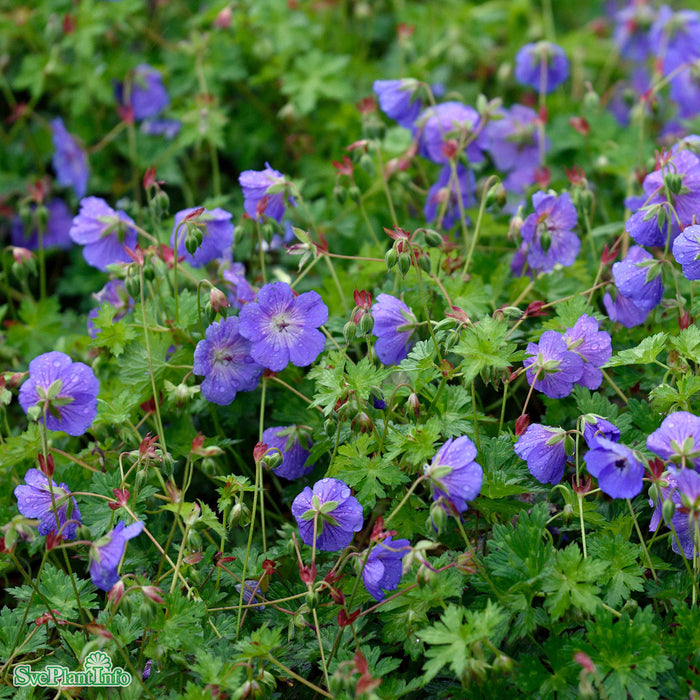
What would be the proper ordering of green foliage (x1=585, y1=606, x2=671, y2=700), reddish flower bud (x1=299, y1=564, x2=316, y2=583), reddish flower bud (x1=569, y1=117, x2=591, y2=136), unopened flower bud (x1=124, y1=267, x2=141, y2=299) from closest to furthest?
1. green foliage (x1=585, y1=606, x2=671, y2=700)
2. reddish flower bud (x1=299, y1=564, x2=316, y2=583)
3. unopened flower bud (x1=124, y1=267, x2=141, y2=299)
4. reddish flower bud (x1=569, y1=117, x2=591, y2=136)

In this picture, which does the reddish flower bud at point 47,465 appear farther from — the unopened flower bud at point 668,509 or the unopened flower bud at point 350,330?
the unopened flower bud at point 668,509

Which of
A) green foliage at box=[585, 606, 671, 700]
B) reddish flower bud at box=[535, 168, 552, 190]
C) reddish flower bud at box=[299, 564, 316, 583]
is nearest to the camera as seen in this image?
green foliage at box=[585, 606, 671, 700]

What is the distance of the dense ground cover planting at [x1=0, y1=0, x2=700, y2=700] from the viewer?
1470mm

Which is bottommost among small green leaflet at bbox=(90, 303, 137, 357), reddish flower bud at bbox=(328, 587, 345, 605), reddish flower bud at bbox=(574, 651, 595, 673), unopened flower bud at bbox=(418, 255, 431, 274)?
reddish flower bud at bbox=(328, 587, 345, 605)

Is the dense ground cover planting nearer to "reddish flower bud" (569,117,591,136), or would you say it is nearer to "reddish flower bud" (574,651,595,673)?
"reddish flower bud" (574,651,595,673)

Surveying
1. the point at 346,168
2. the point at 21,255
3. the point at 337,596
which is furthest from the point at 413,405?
the point at 21,255

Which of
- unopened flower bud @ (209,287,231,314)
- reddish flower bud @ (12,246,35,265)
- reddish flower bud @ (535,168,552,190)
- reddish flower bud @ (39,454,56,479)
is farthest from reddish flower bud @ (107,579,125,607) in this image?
reddish flower bud @ (535,168,552,190)

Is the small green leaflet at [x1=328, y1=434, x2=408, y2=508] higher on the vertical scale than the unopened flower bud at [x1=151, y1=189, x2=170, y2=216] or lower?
lower

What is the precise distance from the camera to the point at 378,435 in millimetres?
1743

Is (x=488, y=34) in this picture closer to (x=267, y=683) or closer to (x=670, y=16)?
(x=670, y=16)

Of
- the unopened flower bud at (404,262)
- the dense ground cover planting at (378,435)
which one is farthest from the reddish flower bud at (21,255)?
the unopened flower bud at (404,262)

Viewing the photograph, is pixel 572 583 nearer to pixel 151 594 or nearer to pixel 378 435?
pixel 378 435

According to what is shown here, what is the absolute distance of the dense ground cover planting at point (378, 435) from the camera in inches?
57.9

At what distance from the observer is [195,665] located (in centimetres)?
148
